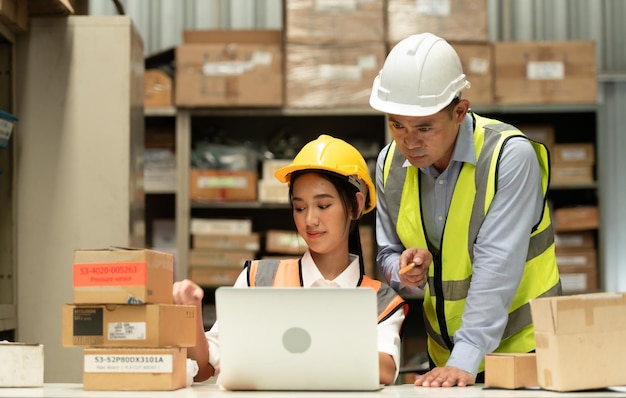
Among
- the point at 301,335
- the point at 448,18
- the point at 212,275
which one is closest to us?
the point at 301,335

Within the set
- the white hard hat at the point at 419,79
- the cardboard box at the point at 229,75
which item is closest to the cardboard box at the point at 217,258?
the cardboard box at the point at 229,75

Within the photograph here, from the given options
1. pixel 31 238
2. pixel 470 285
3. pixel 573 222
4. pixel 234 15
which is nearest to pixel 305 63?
pixel 234 15

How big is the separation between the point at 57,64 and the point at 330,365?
191 centimetres

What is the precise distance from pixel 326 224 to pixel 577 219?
2811mm

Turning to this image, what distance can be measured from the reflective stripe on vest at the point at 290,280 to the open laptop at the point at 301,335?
478 mm

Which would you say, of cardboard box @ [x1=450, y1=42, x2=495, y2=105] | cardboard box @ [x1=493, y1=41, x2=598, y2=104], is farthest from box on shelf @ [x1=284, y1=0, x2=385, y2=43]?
cardboard box @ [x1=493, y1=41, x2=598, y2=104]

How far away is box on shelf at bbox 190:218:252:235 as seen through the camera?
16.1 feet

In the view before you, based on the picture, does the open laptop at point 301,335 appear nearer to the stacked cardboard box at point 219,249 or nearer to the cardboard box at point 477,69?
the stacked cardboard box at point 219,249

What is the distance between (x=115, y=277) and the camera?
6.45ft

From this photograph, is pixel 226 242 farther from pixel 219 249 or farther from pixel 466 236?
pixel 466 236

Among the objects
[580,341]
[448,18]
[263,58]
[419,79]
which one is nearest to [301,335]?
[580,341]

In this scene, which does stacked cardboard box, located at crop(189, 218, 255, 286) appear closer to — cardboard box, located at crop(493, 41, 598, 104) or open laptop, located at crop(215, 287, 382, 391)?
cardboard box, located at crop(493, 41, 598, 104)

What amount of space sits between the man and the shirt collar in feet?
0.41

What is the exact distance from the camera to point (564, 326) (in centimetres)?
190
